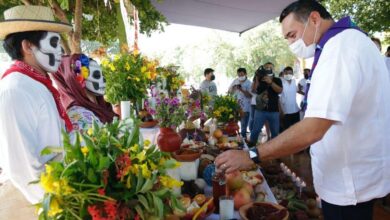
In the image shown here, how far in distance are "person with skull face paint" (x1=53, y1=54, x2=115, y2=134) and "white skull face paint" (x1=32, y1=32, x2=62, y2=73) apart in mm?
428

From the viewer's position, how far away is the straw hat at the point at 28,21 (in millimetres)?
1717

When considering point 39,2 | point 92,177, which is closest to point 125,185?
point 92,177

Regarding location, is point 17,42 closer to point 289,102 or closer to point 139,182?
point 139,182

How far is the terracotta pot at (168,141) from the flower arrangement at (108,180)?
2.51 feet

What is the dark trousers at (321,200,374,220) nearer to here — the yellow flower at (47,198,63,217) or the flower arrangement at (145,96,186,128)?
the flower arrangement at (145,96,186,128)

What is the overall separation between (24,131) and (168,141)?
0.76 meters

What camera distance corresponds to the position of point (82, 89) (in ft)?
7.67

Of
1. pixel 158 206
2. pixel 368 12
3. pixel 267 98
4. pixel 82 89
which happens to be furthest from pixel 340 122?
pixel 368 12

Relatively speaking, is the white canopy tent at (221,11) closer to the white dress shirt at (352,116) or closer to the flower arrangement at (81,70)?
the flower arrangement at (81,70)

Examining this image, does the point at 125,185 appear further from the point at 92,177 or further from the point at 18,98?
the point at 18,98

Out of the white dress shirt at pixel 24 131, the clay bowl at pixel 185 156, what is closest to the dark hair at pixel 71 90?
the white dress shirt at pixel 24 131

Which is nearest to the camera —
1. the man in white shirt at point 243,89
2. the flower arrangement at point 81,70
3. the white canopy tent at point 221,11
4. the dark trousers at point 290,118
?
the flower arrangement at point 81,70

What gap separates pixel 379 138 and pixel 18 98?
1674 mm

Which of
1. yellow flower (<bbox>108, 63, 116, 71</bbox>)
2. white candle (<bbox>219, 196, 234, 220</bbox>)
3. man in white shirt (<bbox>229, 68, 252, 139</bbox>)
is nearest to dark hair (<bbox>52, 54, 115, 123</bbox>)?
yellow flower (<bbox>108, 63, 116, 71</bbox>)
